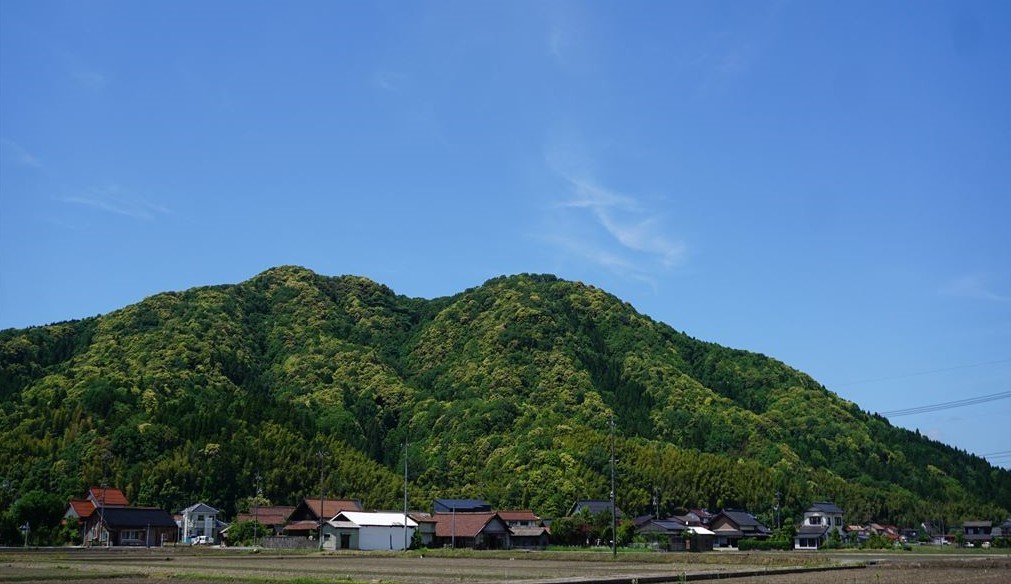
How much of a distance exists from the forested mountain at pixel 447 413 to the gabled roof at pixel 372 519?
1730cm

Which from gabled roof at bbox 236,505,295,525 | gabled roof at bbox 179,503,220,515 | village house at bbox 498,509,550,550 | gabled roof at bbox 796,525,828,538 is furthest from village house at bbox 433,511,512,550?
gabled roof at bbox 796,525,828,538

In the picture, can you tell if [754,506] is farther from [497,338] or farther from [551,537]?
[497,338]

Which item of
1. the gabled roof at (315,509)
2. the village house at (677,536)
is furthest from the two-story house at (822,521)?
the gabled roof at (315,509)

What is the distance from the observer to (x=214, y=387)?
134625 mm

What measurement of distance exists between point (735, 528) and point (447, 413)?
168 feet

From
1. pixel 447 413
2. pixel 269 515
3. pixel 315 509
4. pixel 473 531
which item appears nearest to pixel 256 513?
pixel 269 515

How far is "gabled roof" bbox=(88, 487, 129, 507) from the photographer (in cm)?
8631

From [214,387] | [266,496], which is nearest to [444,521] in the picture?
[266,496]

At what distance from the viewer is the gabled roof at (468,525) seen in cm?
7869

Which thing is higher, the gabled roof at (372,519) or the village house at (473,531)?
the gabled roof at (372,519)

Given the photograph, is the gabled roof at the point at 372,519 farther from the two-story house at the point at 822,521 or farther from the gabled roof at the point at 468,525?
the two-story house at the point at 822,521

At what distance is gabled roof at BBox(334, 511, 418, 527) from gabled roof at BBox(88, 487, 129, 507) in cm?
2663

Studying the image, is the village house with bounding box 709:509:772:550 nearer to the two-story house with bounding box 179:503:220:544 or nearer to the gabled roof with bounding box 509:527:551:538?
the gabled roof with bounding box 509:527:551:538

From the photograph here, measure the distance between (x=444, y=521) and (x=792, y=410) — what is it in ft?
266
